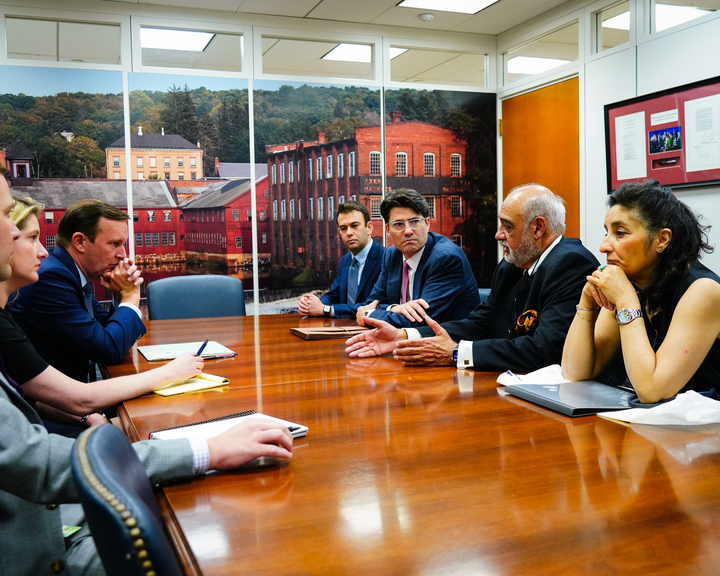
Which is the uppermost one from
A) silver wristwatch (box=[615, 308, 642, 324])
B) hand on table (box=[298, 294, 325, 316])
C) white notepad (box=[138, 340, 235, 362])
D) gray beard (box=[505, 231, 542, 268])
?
gray beard (box=[505, 231, 542, 268])

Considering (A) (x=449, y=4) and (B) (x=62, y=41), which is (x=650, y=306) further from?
(B) (x=62, y=41)

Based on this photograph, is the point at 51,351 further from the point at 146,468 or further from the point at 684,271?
the point at 684,271

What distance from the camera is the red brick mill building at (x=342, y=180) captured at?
549 centimetres

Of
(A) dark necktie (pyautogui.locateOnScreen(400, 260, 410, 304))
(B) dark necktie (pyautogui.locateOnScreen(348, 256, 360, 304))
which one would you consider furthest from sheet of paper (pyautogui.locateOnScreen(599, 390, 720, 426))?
(B) dark necktie (pyautogui.locateOnScreen(348, 256, 360, 304))

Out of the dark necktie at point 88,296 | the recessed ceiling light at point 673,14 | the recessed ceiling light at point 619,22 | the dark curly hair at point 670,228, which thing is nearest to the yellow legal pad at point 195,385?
the dark necktie at point 88,296

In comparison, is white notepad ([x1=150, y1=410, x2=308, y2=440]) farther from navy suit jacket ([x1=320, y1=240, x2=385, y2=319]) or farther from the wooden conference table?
navy suit jacket ([x1=320, y1=240, x2=385, y2=319])

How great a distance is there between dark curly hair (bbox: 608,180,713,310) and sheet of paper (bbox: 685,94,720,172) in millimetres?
2478

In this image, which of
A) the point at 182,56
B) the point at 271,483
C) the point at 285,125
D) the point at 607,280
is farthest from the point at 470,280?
the point at 182,56

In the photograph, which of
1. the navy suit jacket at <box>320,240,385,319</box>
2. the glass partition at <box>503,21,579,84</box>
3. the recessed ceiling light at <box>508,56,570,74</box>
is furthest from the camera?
the recessed ceiling light at <box>508,56,570,74</box>

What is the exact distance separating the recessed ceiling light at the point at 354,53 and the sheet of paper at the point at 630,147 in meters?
2.17

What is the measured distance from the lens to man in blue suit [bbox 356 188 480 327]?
312 centimetres

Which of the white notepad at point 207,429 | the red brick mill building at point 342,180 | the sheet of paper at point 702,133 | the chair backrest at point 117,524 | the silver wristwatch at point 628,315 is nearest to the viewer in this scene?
the chair backrest at point 117,524

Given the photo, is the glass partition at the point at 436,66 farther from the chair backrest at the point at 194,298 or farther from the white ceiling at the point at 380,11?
the chair backrest at the point at 194,298

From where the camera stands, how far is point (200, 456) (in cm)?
109
